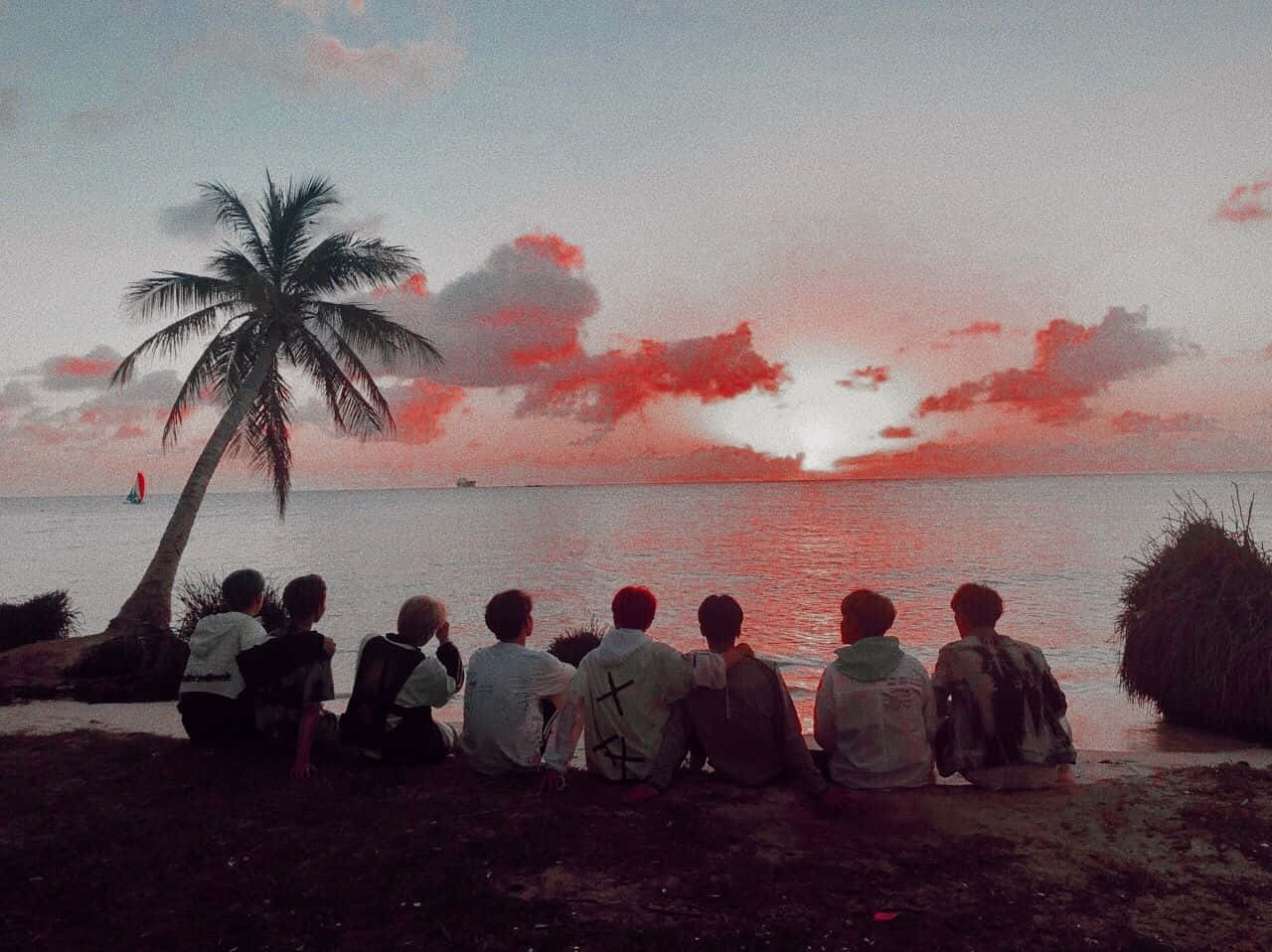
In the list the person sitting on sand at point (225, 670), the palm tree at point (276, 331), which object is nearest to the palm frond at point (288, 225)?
the palm tree at point (276, 331)

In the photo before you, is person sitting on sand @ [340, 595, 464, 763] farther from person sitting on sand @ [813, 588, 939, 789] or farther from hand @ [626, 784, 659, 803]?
person sitting on sand @ [813, 588, 939, 789]

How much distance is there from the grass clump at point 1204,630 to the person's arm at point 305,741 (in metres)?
9.14

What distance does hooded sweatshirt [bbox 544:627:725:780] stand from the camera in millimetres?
5461

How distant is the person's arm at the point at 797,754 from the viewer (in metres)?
5.21

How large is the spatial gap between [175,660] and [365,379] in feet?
27.5

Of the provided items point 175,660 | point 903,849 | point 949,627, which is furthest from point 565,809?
point 949,627

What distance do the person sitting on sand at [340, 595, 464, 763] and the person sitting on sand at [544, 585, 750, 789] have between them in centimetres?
101

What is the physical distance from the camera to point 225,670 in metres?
6.20

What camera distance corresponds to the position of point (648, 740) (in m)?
5.59

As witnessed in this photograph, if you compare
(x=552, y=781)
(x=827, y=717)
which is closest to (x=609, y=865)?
(x=552, y=781)

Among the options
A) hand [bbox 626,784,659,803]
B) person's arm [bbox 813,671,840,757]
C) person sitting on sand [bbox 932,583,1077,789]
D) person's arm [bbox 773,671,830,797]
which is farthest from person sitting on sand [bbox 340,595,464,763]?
person sitting on sand [bbox 932,583,1077,789]

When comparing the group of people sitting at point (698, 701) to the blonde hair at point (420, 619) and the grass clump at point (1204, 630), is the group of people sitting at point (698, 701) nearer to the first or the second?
the blonde hair at point (420, 619)

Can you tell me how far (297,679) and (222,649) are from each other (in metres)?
0.65

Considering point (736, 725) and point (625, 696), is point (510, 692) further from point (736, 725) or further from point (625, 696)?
point (736, 725)
